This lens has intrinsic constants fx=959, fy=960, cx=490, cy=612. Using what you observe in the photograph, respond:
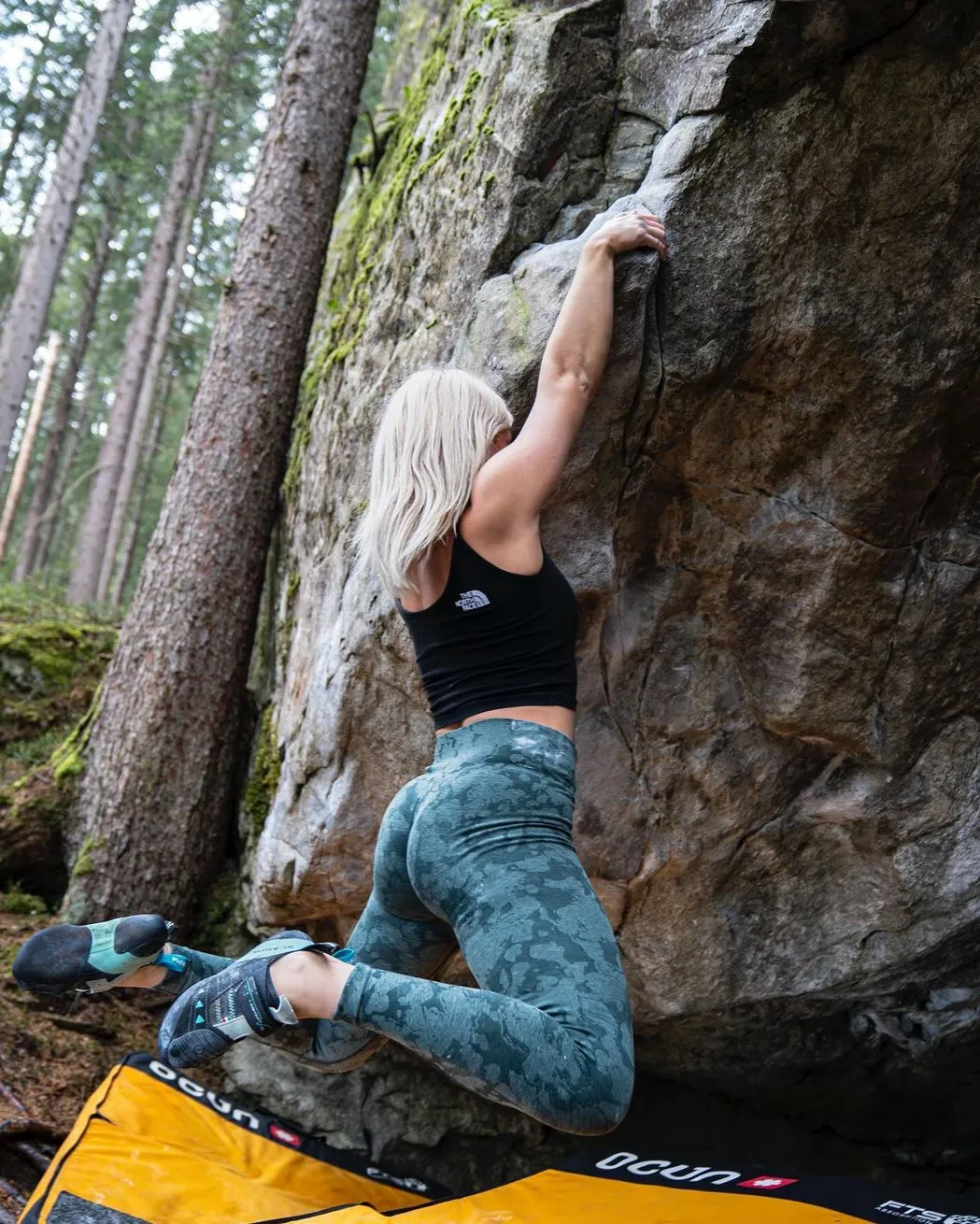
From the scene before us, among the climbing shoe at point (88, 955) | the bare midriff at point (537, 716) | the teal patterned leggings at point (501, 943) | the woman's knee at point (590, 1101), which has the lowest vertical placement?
the climbing shoe at point (88, 955)

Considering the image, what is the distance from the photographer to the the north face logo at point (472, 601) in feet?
10.00

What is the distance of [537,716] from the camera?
3.03m

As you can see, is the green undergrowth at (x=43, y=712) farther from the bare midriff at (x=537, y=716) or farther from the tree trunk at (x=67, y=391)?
the tree trunk at (x=67, y=391)

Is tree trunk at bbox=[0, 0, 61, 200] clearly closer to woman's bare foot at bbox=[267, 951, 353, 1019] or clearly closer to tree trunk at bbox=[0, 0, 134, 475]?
tree trunk at bbox=[0, 0, 134, 475]

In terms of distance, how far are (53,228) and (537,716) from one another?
469 inches

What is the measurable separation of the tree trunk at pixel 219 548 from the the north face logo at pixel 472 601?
362 cm

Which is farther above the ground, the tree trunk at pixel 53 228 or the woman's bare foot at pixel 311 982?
the tree trunk at pixel 53 228

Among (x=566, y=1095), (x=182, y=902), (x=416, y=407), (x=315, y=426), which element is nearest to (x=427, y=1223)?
(x=566, y=1095)

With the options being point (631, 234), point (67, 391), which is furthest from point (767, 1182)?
point (67, 391)

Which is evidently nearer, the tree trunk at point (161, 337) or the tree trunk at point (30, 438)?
the tree trunk at point (161, 337)

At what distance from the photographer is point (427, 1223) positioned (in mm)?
3961

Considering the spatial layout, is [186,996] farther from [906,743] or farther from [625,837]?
[906,743]

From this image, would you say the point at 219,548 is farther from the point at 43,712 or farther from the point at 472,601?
the point at 472,601

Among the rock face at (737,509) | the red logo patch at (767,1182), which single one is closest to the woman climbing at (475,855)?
the rock face at (737,509)
